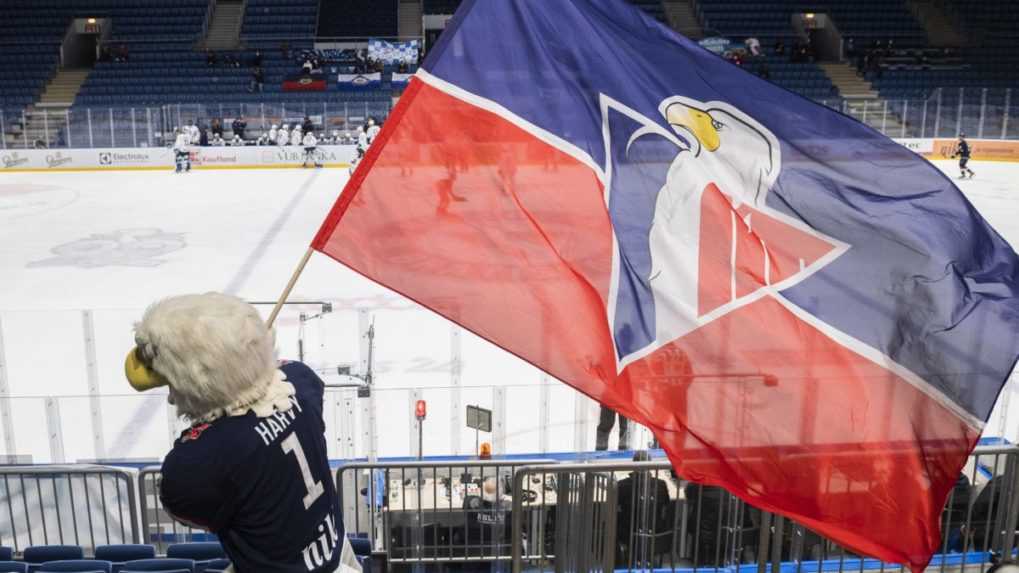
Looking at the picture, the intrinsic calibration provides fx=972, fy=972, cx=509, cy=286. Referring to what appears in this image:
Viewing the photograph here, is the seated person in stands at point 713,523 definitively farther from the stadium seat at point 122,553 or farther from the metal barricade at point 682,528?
the stadium seat at point 122,553

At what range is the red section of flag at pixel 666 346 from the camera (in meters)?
2.84

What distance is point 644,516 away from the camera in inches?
190

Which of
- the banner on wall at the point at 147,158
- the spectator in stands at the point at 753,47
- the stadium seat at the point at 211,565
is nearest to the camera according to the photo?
the stadium seat at the point at 211,565

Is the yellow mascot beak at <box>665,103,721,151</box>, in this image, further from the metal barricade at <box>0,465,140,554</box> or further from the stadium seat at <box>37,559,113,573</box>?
the metal barricade at <box>0,465,140,554</box>

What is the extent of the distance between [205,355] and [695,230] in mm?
1841

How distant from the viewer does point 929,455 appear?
2.83m

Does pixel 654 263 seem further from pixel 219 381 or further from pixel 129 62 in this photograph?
pixel 129 62

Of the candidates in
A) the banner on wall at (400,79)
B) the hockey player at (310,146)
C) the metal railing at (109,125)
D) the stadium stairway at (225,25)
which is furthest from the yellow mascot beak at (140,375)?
the stadium stairway at (225,25)

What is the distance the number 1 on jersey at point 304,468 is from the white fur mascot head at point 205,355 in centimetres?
8

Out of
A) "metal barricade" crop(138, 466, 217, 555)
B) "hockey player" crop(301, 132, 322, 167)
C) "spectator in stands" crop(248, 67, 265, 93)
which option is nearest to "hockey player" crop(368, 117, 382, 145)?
"hockey player" crop(301, 132, 322, 167)

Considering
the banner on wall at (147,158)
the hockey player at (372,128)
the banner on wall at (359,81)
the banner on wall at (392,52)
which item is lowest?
the banner on wall at (147,158)

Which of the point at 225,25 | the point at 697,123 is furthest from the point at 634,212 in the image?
the point at 225,25

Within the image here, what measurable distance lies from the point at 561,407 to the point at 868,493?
13.9ft

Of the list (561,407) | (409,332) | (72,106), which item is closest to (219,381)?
(561,407)
